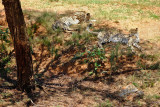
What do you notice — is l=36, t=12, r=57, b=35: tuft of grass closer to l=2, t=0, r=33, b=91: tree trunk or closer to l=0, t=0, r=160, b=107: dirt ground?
l=0, t=0, r=160, b=107: dirt ground

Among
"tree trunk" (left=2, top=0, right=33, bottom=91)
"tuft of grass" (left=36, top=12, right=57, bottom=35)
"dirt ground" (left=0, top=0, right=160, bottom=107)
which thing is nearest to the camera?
"tree trunk" (left=2, top=0, right=33, bottom=91)

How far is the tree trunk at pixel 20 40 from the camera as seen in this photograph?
10.8 feet

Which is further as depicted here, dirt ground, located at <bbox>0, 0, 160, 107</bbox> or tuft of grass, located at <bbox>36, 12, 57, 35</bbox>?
tuft of grass, located at <bbox>36, 12, 57, 35</bbox>

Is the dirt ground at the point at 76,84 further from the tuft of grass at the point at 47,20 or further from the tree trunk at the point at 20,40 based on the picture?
the tuft of grass at the point at 47,20

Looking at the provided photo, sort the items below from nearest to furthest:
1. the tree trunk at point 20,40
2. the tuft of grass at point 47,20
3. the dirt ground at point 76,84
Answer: the tree trunk at point 20,40
the dirt ground at point 76,84
the tuft of grass at point 47,20

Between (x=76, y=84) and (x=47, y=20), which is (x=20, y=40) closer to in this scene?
(x=76, y=84)

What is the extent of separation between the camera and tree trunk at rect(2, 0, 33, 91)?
10.8 ft

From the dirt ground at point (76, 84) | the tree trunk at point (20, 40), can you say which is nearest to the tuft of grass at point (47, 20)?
the dirt ground at point (76, 84)

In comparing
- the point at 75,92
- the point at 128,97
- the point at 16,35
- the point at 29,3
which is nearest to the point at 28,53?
the point at 16,35

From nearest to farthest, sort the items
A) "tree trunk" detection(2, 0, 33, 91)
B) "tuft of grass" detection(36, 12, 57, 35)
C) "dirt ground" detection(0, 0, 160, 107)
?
1. "tree trunk" detection(2, 0, 33, 91)
2. "dirt ground" detection(0, 0, 160, 107)
3. "tuft of grass" detection(36, 12, 57, 35)

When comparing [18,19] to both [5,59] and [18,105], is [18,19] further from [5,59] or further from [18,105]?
[5,59]

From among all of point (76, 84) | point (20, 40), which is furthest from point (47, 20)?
point (20, 40)

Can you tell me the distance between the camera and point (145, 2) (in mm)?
12297

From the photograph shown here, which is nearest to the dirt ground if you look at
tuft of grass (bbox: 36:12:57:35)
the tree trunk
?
the tree trunk
